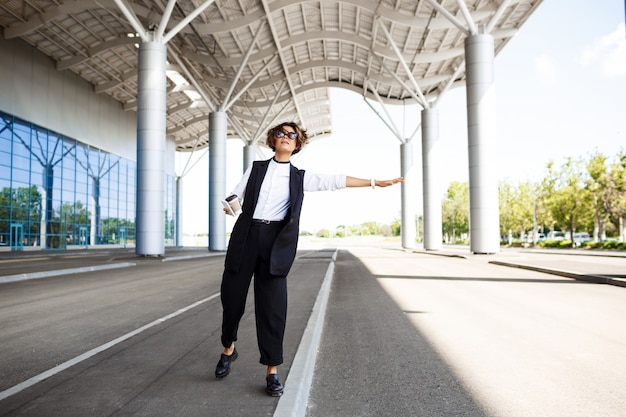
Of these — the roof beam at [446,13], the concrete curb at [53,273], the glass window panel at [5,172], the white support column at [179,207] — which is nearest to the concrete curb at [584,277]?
the roof beam at [446,13]

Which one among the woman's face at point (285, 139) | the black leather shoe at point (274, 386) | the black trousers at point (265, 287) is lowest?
the black leather shoe at point (274, 386)

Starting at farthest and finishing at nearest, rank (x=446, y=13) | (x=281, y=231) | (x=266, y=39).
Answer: (x=266, y=39) → (x=446, y=13) → (x=281, y=231)

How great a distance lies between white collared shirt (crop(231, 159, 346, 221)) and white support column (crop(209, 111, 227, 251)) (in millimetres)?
32868

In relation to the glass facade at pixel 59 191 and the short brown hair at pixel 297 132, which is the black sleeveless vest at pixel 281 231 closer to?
the short brown hair at pixel 297 132

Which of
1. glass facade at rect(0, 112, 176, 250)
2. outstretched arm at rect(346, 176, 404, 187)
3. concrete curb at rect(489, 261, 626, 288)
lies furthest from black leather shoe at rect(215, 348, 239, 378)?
glass facade at rect(0, 112, 176, 250)

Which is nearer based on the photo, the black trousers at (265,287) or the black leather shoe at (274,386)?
the black leather shoe at (274,386)

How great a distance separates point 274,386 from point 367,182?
67.6 inches

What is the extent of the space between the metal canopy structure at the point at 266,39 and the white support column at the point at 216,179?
66.0 inches

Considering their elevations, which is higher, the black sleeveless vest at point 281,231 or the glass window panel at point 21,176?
the glass window panel at point 21,176

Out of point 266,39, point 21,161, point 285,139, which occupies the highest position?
point 266,39

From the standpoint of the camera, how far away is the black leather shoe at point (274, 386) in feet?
10.7

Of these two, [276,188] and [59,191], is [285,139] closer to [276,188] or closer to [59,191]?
[276,188]

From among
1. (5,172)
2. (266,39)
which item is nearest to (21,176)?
(5,172)

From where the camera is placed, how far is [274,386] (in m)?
3.28
